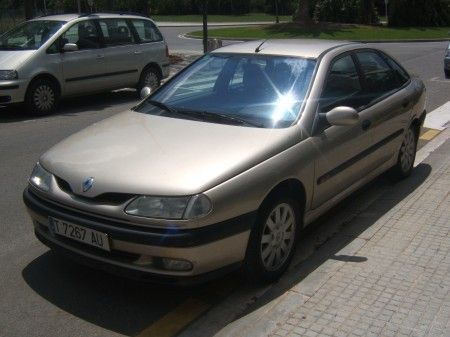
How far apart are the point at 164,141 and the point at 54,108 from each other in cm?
705

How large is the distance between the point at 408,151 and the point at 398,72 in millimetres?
824

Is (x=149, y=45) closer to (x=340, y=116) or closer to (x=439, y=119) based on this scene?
(x=439, y=119)

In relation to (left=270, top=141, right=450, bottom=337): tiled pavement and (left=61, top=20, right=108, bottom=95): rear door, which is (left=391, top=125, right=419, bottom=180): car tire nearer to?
(left=270, top=141, right=450, bottom=337): tiled pavement

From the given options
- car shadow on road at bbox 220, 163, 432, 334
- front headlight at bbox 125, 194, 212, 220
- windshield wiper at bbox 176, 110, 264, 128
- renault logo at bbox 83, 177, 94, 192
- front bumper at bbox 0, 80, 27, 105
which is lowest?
car shadow on road at bbox 220, 163, 432, 334

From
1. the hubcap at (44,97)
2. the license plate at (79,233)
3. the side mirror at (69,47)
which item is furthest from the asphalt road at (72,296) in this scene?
the side mirror at (69,47)

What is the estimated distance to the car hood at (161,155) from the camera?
11.4ft

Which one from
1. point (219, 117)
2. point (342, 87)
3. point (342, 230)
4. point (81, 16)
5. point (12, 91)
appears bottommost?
point (342, 230)

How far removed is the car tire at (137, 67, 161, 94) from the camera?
12.2 meters

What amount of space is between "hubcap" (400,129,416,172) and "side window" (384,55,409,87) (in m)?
0.51

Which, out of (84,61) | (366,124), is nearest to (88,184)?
(366,124)

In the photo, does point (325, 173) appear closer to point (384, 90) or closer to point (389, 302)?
point (389, 302)

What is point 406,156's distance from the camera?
20.3 ft

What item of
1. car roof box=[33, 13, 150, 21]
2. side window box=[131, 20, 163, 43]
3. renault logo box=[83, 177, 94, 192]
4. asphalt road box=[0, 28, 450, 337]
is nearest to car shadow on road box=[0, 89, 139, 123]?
side window box=[131, 20, 163, 43]

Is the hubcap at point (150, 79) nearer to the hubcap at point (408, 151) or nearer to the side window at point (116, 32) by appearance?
the side window at point (116, 32)
